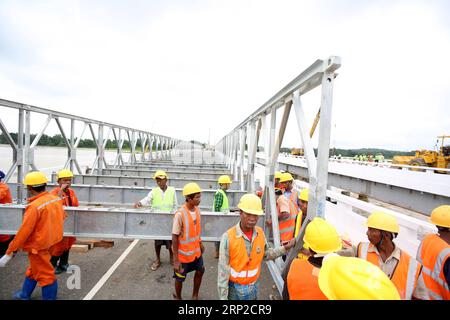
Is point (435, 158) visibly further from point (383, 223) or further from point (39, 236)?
point (39, 236)

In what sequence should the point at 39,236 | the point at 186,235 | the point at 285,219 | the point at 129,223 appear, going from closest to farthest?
the point at 39,236
the point at 186,235
the point at 129,223
the point at 285,219

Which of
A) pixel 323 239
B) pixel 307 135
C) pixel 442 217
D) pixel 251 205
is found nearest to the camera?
pixel 323 239

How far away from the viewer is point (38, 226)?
2.90 m

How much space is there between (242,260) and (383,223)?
4.32 feet

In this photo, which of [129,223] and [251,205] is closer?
[251,205]

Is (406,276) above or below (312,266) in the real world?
below

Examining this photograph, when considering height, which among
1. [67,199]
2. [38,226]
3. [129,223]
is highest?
[67,199]

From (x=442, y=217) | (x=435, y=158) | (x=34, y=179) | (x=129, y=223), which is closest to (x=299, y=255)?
(x=442, y=217)

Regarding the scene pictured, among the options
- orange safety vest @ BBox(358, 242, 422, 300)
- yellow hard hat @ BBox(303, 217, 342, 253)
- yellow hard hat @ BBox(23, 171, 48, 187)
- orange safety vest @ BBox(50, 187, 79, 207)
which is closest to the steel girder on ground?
orange safety vest @ BBox(50, 187, 79, 207)

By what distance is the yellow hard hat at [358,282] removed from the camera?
3.63ft

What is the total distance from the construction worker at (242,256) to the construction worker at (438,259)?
1508mm

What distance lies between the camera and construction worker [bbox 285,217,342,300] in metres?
1.70

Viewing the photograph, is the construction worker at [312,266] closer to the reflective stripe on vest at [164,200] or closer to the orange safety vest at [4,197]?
the reflective stripe on vest at [164,200]
